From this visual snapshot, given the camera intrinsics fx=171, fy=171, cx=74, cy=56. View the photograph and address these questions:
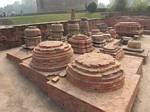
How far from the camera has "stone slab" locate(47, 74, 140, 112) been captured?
109 inches

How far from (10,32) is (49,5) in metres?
26.4

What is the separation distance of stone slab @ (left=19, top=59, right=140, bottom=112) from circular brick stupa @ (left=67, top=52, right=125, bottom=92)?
0.35ft

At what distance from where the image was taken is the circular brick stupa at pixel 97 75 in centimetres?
310

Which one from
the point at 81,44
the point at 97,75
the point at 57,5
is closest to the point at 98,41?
the point at 81,44

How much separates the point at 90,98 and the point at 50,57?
5.29 feet

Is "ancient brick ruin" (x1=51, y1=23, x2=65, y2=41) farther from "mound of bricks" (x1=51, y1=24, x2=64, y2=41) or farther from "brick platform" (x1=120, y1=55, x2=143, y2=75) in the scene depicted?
"brick platform" (x1=120, y1=55, x2=143, y2=75)

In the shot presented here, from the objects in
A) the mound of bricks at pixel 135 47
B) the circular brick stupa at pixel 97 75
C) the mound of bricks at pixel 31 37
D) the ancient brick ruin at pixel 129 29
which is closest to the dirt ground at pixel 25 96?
the circular brick stupa at pixel 97 75

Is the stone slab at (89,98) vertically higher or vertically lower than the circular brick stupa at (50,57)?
lower

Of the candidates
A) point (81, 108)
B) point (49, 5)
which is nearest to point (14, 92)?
point (81, 108)

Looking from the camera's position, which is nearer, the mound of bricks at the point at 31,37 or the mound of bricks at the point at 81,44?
the mound of bricks at the point at 81,44

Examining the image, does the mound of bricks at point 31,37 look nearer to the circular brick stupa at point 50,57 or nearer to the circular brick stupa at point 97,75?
the circular brick stupa at point 50,57

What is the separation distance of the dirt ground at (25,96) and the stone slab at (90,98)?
246 millimetres

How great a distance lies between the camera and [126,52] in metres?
6.05

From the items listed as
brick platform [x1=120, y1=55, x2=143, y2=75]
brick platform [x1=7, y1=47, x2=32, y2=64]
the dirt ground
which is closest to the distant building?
brick platform [x1=7, y1=47, x2=32, y2=64]
